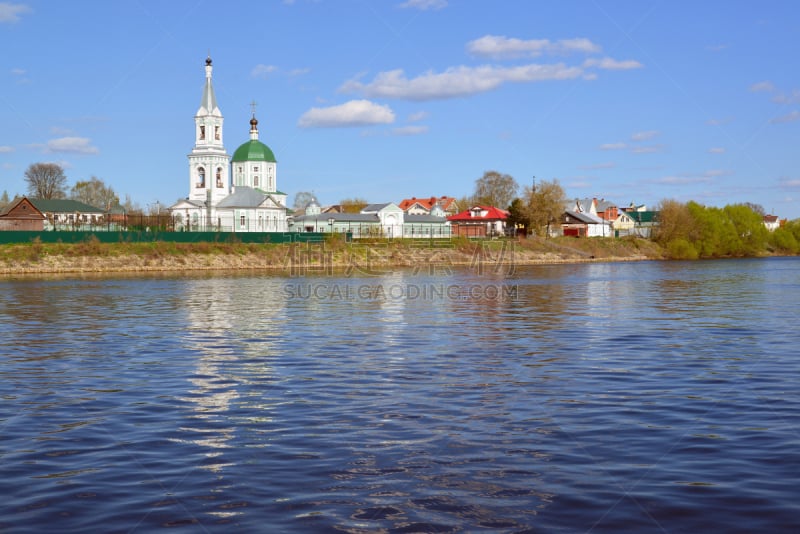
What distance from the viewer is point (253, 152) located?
149000 mm

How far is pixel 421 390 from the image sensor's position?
1839cm

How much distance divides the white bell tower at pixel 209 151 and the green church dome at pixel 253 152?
11.2 meters

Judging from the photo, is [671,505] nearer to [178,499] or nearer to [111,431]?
[178,499]

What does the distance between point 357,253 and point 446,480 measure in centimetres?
10090

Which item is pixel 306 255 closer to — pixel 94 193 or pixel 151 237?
pixel 151 237

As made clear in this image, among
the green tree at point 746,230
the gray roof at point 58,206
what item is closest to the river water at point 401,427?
the gray roof at point 58,206

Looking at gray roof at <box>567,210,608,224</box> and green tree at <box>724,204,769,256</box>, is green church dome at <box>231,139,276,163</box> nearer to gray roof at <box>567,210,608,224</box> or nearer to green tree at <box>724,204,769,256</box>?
gray roof at <box>567,210,608,224</box>

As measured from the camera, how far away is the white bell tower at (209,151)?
5344 inches

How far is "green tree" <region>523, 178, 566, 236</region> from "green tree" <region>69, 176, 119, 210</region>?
333ft

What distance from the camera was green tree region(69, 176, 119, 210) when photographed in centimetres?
18788

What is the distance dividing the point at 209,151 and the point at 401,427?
127 metres

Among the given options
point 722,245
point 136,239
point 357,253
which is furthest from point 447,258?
point 722,245

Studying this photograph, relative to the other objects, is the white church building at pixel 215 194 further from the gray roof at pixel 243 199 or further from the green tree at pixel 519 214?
the green tree at pixel 519 214

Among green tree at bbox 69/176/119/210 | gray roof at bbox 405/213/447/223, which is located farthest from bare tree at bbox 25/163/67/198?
gray roof at bbox 405/213/447/223
